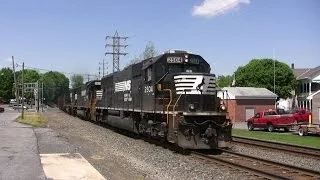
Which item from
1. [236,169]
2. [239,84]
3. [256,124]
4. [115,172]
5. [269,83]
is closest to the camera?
[115,172]

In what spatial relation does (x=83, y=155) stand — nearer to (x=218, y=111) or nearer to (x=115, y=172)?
(x=115, y=172)

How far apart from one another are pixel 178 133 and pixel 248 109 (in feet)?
142

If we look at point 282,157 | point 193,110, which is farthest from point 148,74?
point 282,157

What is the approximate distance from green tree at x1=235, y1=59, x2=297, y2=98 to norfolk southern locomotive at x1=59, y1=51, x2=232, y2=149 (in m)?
58.8

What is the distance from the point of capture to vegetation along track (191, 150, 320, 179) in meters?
12.7

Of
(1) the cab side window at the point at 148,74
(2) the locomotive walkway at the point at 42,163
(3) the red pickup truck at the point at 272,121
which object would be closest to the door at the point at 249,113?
(3) the red pickup truck at the point at 272,121

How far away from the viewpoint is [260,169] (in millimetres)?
13805

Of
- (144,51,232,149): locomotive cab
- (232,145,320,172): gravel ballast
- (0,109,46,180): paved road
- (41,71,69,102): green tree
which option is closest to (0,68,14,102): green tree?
(41,71,69,102): green tree

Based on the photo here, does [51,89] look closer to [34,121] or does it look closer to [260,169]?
[34,121]

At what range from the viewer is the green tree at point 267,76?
260 feet

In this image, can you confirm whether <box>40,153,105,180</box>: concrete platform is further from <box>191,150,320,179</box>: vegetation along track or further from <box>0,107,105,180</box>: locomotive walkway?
<box>191,150,320,179</box>: vegetation along track

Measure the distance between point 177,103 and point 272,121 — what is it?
22.3m

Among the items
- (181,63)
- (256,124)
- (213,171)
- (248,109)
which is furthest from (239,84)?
(213,171)

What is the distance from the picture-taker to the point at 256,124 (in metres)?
39.8
